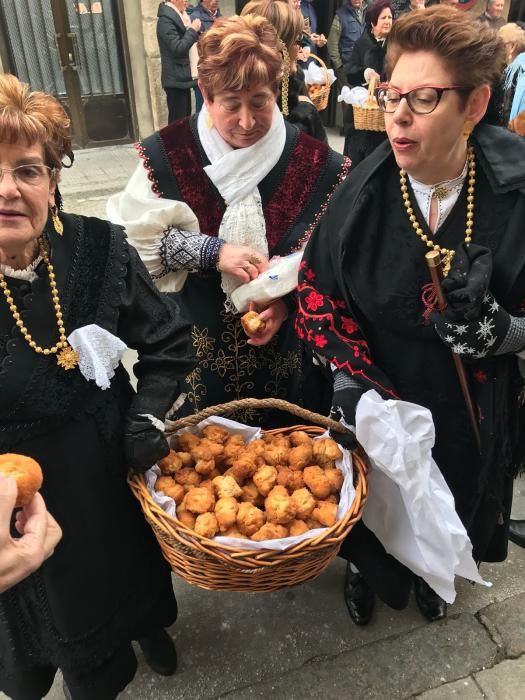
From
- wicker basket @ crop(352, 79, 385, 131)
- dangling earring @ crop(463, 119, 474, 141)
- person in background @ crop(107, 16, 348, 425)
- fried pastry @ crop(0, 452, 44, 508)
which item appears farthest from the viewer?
wicker basket @ crop(352, 79, 385, 131)

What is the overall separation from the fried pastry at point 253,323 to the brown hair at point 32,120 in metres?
0.83

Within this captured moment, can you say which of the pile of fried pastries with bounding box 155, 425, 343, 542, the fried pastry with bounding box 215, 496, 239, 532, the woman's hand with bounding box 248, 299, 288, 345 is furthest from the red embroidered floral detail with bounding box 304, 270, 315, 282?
the fried pastry with bounding box 215, 496, 239, 532

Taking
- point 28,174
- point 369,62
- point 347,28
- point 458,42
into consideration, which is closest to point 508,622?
point 458,42

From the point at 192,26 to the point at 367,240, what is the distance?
6663mm

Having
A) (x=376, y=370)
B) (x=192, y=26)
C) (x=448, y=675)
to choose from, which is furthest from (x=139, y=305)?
(x=192, y=26)

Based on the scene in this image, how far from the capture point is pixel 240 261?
2062 mm

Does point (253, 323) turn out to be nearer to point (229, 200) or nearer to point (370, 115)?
point (229, 200)

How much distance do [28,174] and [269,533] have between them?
3.59 feet

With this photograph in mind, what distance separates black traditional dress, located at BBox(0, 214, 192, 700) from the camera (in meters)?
1.49

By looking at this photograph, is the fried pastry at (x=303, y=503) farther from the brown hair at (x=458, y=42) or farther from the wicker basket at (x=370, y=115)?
the wicker basket at (x=370, y=115)

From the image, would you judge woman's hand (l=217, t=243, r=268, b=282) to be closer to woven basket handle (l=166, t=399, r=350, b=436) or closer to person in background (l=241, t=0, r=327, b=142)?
woven basket handle (l=166, t=399, r=350, b=436)

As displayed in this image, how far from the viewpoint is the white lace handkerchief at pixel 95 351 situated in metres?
1.51

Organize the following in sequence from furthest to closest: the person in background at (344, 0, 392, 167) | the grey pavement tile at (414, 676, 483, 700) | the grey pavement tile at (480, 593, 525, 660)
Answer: the person in background at (344, 0, 392, 167)
the grey pavement tile at (480, 593, 525, 660)
the grey pavement tile at (414, 676, 483, 700)

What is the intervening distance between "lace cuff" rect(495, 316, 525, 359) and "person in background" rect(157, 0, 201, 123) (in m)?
6.45
